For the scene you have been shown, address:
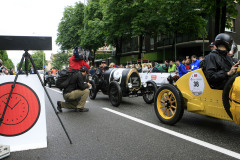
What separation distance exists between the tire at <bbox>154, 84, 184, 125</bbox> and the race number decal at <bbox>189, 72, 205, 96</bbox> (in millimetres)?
272

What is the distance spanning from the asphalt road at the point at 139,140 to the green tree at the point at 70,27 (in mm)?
32218

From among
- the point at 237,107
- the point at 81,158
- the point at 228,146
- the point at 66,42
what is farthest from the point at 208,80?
the point at 66,42

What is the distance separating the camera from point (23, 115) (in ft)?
11.0

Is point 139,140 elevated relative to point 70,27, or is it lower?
lower

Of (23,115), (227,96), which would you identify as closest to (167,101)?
(227,96)

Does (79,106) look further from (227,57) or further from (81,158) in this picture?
(227,57)

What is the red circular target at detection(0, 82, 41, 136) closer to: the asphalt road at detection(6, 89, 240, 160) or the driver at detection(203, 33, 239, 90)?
the asphalt road at detection(6, 89, 240, 160)

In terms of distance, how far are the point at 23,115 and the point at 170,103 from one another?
9.42ft

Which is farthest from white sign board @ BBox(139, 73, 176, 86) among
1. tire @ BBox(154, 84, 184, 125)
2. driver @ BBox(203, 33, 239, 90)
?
driver @ BBox(203, 33, 239, 90)

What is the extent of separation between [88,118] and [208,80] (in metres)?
3.02

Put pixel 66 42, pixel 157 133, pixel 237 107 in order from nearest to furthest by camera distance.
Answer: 1. pixel 237 107
2. pixel 157 133
3. pixel 66 42

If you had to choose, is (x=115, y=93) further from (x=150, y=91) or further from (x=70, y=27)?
(x=70, y=27)

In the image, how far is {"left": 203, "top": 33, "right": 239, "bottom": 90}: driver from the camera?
378 centimetres

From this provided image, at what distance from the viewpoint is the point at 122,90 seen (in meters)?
7.77
